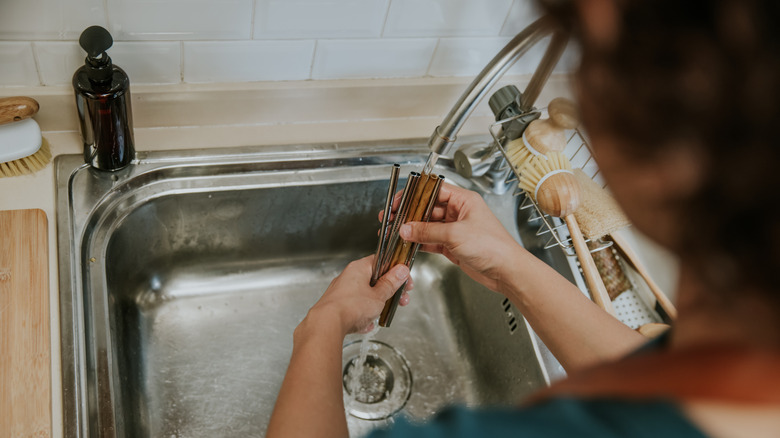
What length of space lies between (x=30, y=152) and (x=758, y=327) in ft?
2.77

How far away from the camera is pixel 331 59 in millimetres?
961

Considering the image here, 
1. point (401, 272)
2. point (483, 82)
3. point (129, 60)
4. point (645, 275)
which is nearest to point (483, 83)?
point (483, 82)

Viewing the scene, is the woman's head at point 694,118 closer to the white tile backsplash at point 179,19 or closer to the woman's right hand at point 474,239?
the woman's right hand at point 474,239

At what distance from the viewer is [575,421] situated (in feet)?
1.11

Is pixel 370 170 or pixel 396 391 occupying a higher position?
pixel 370 170

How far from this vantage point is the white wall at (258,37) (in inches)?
31.5

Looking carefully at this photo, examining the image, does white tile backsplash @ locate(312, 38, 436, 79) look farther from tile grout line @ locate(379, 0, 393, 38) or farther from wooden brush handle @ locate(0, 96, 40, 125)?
wooden brush handle @ locate(0, 96, 40, 125)

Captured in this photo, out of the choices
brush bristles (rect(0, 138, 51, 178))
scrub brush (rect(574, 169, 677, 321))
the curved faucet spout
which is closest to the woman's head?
the curved faucet spout

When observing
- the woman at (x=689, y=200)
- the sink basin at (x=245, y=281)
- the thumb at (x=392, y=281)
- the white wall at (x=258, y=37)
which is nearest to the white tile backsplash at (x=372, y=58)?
the white wall at (x=258, y=37)

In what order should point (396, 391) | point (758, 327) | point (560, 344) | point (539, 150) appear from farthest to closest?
point (396, 391) < point (539, 150) < point (560, 344) < point (758, 327)

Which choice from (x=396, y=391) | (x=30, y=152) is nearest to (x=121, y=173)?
(x=30, y=152)

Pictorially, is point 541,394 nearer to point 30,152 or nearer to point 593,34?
point 593,34

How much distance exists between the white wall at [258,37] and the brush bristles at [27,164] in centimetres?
10

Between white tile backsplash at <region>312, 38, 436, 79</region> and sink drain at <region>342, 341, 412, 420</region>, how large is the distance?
17.1 inches
